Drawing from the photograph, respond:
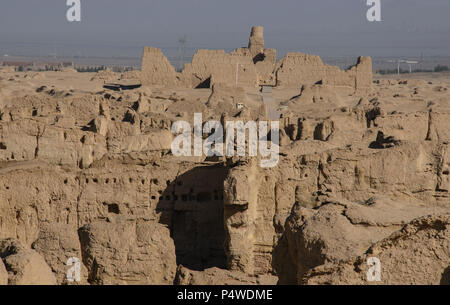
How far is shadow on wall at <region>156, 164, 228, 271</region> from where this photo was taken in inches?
502

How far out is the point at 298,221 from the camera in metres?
9.83

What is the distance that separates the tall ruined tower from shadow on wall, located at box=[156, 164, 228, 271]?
38517mm

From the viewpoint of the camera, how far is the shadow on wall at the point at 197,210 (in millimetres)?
12750

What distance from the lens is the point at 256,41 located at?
51.8 meters

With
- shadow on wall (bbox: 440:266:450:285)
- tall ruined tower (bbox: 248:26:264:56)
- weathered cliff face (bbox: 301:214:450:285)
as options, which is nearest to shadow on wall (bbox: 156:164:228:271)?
weathered cliff face (bbox: 301:214:450:285)

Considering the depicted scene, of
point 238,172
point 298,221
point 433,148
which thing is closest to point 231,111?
point 433,148
